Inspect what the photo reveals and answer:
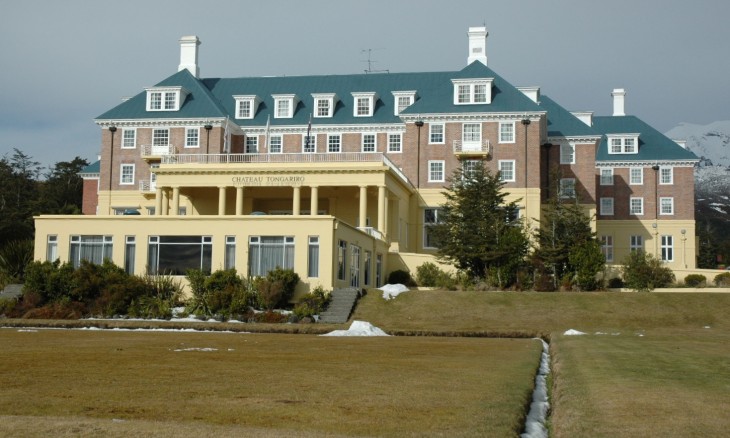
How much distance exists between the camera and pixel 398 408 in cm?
1052

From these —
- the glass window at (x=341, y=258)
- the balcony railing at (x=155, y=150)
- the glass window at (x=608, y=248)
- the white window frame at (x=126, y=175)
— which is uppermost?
the balcony railing at (x=155, y=150)

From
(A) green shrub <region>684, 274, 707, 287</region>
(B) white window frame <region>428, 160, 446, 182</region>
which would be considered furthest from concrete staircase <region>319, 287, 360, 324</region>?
(B) white window frame <region>428, 160, 446, 182</region>

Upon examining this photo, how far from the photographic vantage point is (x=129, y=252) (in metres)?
40.2

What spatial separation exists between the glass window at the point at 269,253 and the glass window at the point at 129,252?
18.4ft

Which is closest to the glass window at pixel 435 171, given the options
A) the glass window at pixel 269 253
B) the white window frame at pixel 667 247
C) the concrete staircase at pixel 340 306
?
the glass window at pixel 269 253

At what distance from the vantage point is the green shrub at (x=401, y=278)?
155ft

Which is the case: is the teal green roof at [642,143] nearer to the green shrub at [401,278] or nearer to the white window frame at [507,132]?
the white window frame at [507,132]

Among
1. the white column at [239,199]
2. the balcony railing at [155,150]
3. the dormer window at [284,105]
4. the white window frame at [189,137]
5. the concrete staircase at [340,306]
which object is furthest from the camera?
the dormer window at [284,105]

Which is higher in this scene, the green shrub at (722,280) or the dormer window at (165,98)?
the dormer window at (165,98)

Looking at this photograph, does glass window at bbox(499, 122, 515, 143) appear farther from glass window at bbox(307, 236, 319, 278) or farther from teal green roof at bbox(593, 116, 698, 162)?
glass window at bbox(307, 236, 319, 278)

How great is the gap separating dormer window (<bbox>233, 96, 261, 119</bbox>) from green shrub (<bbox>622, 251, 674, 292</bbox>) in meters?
30.5

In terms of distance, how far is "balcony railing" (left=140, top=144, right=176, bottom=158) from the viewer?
59.7m

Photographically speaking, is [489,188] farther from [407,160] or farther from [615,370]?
[615,370]

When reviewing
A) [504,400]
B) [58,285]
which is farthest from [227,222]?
[504,400]
